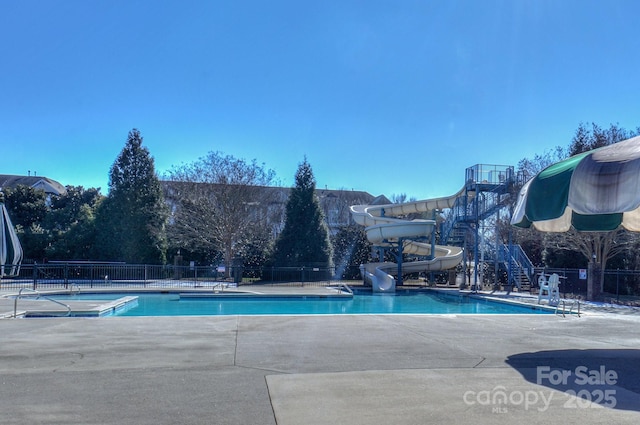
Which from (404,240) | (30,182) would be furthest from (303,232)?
(30,182)

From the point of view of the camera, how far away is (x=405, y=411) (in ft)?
17.6

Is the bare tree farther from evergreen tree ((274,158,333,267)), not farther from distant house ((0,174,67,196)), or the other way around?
distant house ((0,174,67,196))

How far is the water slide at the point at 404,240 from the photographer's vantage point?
31.6 meters

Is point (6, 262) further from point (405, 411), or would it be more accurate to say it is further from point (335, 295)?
point (405, 411)

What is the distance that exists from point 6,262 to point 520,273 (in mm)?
29382

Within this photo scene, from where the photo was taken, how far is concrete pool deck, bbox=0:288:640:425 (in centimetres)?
531

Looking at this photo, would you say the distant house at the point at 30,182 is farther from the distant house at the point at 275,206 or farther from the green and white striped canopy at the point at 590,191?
the green and white striped canopy at the point at 590,191

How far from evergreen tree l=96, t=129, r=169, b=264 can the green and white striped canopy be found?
110 ft

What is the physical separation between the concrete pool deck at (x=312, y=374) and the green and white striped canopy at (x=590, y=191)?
2.38 m

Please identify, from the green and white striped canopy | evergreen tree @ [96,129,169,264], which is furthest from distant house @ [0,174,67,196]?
the green and white striped canopy

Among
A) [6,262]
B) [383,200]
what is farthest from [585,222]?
[383,200]

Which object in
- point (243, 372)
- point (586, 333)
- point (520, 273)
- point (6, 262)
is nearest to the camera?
point (243, 372)

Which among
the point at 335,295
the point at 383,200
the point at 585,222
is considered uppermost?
the point at 383,200

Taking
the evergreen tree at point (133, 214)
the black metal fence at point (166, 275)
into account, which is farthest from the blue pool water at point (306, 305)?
the evergreen tree at point (133, 214)
